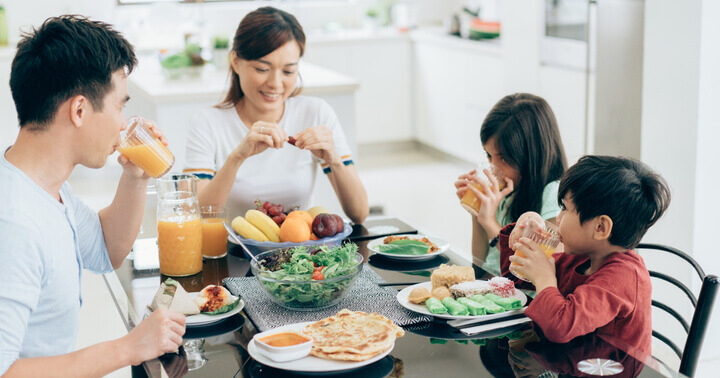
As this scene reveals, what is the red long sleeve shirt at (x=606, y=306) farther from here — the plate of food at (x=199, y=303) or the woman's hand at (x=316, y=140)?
the woman's hand at (x=316, y=140)

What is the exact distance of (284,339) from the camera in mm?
1251

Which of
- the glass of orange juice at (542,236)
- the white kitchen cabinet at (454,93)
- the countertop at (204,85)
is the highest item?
the countertop at (204,85)

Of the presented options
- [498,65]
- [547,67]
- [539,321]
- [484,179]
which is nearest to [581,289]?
[539,321]

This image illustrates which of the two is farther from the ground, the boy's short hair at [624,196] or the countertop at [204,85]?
the boy's short hair at [624,196]

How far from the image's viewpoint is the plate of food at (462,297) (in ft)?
4.53

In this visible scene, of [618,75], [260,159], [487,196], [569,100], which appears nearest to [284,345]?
[487,196]

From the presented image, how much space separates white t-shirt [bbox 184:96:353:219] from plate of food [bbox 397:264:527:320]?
83 centimetres

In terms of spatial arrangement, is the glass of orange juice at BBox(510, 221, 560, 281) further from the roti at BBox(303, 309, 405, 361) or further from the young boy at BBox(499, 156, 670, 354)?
the roti at BBox(303, 309, 405, 361)

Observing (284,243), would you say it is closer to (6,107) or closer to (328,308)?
(328,308)

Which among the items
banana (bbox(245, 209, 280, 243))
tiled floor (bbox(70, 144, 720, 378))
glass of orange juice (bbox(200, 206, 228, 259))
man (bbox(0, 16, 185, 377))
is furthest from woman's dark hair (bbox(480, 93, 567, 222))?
tiled floor (bbox(70, 144, 720, 378))

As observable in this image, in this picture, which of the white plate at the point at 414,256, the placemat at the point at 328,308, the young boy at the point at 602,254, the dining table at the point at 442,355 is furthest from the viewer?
the white plate at the point at 414,256

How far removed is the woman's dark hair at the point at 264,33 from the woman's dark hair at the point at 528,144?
2.08 feet

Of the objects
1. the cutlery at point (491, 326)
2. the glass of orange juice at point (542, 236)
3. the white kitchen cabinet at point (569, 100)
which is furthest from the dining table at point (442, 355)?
the white kitchen cabinet at point (569, 100)

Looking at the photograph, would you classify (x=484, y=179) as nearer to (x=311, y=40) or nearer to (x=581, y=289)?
(x=581, y=289)
